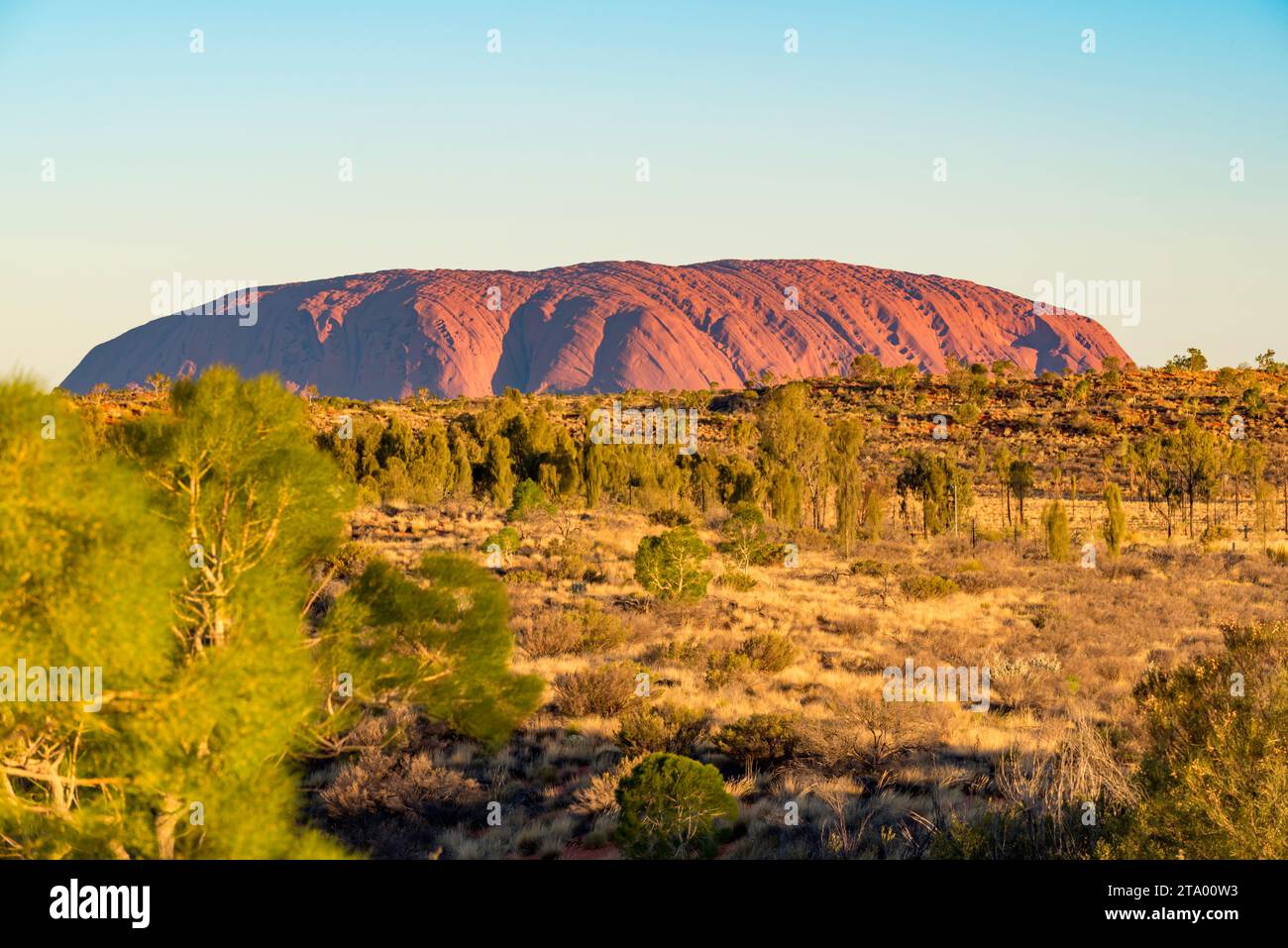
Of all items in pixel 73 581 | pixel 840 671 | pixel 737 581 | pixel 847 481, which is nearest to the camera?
pixel 73 581

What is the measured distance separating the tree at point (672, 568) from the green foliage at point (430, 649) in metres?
13.3

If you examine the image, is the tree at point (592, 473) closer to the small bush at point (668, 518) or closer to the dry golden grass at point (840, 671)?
the small bush at point (668, 518)

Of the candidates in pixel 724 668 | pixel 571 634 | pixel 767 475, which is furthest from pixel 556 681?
pixel 767 475

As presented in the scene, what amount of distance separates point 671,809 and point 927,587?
17.4 meters

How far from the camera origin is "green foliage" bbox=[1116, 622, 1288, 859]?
275 inches

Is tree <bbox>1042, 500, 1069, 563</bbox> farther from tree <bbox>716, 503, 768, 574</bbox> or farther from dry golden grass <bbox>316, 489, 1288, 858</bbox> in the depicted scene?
tree <bbox>716, 503, 768, 574</bbox>

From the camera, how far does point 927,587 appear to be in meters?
24.7

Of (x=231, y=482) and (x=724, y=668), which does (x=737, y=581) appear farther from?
(x=231, y=482)

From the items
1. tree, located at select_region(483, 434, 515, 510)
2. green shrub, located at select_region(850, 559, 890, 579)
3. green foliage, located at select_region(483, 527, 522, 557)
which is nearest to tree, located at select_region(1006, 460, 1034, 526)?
green shrub, located at select_region(850, 559, 890, 579)

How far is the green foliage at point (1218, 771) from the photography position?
699 centimetres

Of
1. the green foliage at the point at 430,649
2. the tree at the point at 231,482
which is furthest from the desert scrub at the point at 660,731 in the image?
the tree at the point at 231,482

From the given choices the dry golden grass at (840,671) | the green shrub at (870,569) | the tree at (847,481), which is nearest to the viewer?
the dry golden grass at (840,671)
